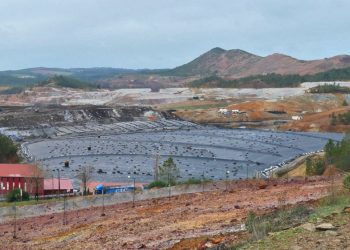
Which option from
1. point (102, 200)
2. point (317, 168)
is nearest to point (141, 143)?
point (317, 168)

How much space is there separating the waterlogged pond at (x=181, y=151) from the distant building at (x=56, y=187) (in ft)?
20.0

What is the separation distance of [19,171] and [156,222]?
23601 millimetres

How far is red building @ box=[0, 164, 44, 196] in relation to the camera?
35.7 meters

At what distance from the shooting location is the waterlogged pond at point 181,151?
48.4 meters

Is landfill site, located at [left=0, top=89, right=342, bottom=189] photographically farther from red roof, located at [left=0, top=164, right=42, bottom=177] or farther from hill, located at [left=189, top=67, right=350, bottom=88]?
hill, located at [left=189, top=67, right=350, bottom=88]

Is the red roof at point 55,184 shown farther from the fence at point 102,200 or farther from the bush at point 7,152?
the bush at point 7,152

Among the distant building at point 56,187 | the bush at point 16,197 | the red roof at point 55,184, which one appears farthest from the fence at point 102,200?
the red roof at point 55,184

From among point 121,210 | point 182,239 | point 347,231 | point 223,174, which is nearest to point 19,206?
point 121,210

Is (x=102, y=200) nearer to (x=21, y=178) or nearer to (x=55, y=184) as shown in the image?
(x=55, y=184)

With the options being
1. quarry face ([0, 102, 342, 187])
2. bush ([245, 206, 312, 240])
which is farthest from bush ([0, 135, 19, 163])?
bush ([245, 206, 312, 240])

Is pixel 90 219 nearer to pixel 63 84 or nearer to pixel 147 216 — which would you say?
pixel 147 216

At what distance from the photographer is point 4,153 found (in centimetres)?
5203

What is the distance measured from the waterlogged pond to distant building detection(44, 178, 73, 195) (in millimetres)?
6097

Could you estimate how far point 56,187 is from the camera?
3678cm
